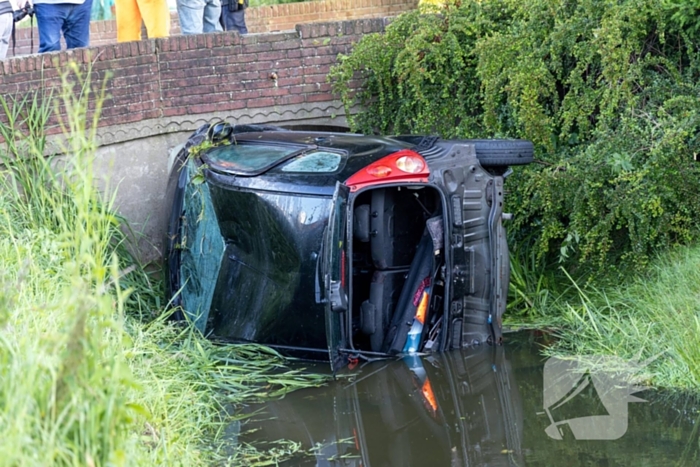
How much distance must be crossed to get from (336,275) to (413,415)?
1034 mm

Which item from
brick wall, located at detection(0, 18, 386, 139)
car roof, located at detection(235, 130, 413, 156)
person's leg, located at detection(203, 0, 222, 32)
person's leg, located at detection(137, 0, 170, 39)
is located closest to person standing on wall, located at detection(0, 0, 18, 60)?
brick wall, located at detection(0, 18, 386, 139)

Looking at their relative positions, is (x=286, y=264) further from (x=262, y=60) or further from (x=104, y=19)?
(x=104, y=19)

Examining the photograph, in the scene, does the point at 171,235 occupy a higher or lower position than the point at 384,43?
lower

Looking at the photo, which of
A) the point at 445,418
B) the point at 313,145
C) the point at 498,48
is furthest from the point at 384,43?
the point at 445,418

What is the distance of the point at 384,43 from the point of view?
8.98 m

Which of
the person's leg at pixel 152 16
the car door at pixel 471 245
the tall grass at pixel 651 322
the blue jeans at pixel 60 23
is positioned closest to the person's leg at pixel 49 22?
the blue jeans at pixel 60 23

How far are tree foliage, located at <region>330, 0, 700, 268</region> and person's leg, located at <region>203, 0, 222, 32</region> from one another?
2375 millimetres

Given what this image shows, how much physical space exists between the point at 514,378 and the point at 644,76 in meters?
2.83

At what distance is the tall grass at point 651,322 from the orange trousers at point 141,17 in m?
4.93

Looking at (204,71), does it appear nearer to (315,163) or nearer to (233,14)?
(233,14)

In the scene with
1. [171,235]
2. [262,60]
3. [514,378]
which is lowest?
[514,378]

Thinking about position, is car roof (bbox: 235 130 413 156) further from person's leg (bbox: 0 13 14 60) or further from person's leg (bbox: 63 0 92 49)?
person's leg (bbox: 0 13 14 60)

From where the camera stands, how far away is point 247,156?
7215 millimetres

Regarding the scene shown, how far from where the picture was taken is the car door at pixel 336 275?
6.07 metres
